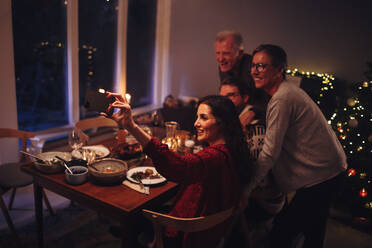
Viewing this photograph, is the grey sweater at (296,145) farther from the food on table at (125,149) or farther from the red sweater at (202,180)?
the food on table at (125,149)

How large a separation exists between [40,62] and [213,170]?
2.50m

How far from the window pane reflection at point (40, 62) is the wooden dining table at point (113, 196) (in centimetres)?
Result: 148

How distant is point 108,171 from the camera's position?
1.62 meters

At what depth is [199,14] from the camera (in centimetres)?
432

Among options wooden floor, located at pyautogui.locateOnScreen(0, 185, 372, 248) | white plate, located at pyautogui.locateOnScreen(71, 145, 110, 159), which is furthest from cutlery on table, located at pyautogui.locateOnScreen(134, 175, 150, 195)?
wooden floor, located at pyautogui.locateOnScreen(0, 185, 372, 248)

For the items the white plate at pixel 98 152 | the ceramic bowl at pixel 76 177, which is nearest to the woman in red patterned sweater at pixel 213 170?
the ceramic bowl at pixel 76 177

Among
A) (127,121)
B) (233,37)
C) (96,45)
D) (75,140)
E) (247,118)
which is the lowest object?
(75,140)

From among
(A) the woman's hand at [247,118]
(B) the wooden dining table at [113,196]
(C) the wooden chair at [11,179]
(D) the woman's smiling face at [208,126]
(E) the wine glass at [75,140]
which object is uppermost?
(D) the woman's smiling face at [208,126]

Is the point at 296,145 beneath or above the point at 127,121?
beneath

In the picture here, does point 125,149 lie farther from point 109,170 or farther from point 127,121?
point 127,121

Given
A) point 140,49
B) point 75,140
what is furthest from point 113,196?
point 140,49

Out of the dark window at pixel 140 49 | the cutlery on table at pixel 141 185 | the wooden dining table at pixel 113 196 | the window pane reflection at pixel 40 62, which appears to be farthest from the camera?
the dark window at pixel 140 49

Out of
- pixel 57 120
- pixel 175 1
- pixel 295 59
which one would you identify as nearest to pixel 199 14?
pixel 175 1

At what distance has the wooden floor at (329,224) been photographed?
238 cm
